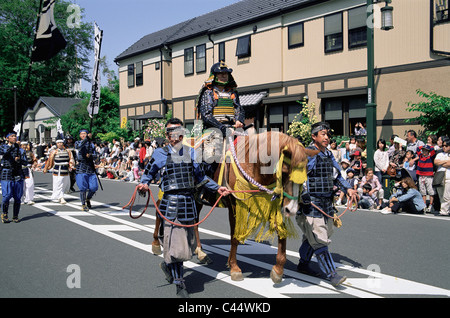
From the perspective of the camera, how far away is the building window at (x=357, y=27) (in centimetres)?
1841

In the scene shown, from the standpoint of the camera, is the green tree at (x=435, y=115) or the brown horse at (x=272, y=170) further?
the green tree at (x=435, y=115)

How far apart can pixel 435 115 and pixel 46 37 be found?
41.4 ft

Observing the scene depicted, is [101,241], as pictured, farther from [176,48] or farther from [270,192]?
[176,48]

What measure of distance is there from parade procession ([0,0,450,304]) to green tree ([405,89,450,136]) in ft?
0.18

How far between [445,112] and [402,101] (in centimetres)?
298

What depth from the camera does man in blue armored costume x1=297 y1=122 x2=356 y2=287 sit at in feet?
17.9

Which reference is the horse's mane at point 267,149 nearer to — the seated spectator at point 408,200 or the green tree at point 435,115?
the seated spectator at point 408,200

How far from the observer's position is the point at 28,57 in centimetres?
5469

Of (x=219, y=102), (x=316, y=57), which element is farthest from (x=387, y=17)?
(x=219, y=102)

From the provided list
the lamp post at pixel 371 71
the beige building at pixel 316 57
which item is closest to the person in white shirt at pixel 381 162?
the lamp post at pixel 371 71

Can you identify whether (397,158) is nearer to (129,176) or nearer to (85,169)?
(85,169)

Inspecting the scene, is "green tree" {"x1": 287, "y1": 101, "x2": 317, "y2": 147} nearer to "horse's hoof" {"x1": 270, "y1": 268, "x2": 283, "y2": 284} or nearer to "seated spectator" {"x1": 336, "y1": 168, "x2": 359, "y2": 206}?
"seated spectator" {"x1": 336, "y1": 168, "x2": 359, "y2": 206}

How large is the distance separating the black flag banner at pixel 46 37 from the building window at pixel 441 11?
13.3 metres

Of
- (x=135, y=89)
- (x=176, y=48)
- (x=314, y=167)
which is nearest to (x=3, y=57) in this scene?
(x=135, y=89)
